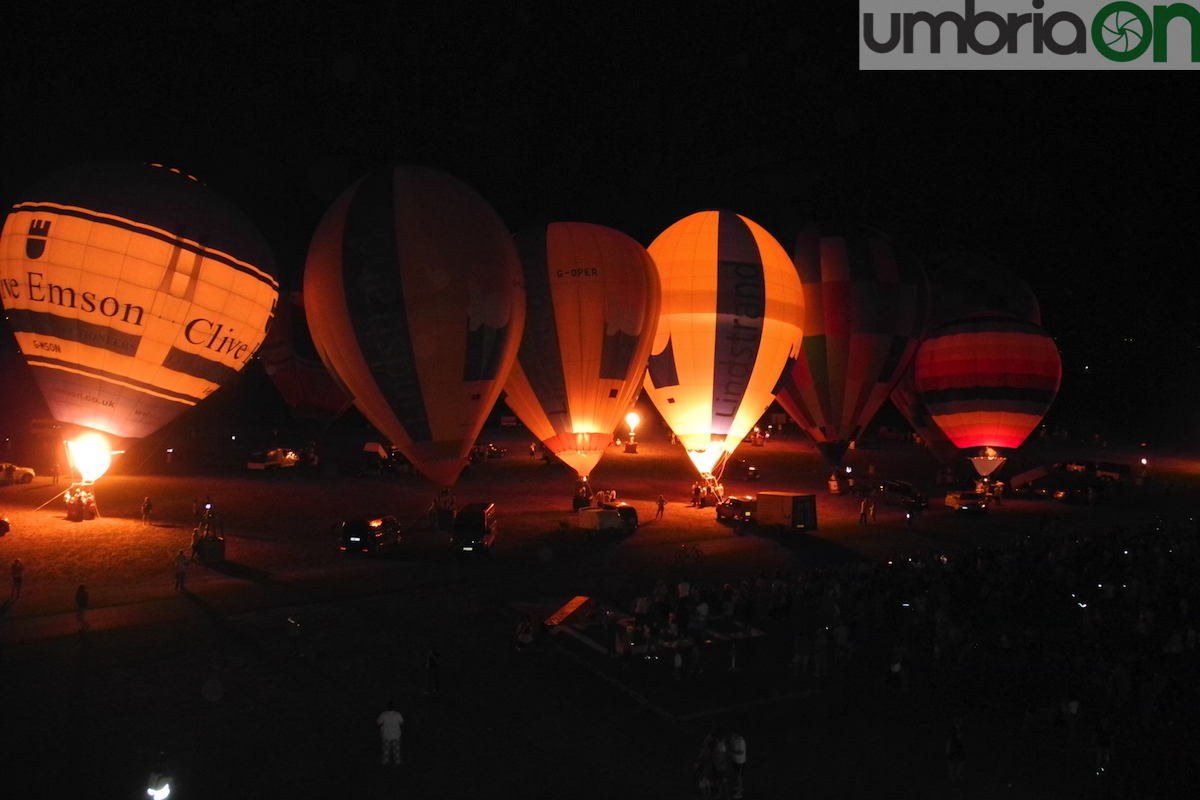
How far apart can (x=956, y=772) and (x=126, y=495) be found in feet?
91.4

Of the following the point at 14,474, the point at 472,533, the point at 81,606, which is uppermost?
the point at 14,474

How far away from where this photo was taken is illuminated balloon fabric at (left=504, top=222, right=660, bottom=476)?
25.9 m

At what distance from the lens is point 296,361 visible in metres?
37.9

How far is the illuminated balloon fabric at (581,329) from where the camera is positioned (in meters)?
25.9

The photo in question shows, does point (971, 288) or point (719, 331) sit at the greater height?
point (971, 288)

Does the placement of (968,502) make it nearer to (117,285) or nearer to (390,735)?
(390,735)

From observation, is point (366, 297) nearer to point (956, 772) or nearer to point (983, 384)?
point (956, 772)

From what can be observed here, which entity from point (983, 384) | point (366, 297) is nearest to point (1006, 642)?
point (366, 297)

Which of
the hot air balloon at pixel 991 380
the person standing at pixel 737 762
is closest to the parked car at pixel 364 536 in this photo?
the person standing at pixel 737 762

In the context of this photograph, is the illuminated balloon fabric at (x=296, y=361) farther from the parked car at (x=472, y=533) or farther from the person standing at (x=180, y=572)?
the person standing at (x=180, y=572)

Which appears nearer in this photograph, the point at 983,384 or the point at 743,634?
the point at 743,634

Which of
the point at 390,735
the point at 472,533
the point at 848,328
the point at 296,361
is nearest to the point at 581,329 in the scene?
the point at 472,533

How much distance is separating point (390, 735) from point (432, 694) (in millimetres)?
2259

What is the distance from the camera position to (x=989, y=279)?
4541cm
